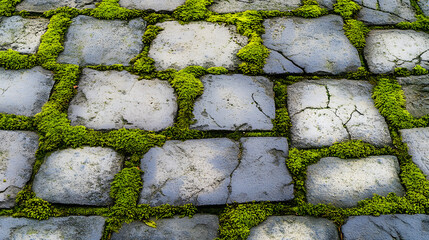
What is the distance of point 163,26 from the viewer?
8.71ft

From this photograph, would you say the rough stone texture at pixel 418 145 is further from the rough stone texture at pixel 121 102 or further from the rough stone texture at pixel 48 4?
the rough stone texture at pixel 48 4

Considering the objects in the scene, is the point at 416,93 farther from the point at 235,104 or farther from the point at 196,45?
the point at 196,45

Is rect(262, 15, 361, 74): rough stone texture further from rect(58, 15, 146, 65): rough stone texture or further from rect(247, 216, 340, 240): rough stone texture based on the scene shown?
rect(247, 216, 340, 240): rough stone texture

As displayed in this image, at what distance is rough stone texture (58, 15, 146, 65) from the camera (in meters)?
2.44

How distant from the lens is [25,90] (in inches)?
87.9

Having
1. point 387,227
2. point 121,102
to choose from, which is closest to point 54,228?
point 121,102

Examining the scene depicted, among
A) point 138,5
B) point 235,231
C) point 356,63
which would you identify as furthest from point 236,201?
point 138,5

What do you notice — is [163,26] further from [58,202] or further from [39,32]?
[58,202]

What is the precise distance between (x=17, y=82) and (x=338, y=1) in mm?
2280

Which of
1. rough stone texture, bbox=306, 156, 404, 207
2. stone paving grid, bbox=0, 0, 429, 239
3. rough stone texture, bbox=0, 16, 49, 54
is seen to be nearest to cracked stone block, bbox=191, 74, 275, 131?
stone paving grid, bbox=0, 0, 429, 239

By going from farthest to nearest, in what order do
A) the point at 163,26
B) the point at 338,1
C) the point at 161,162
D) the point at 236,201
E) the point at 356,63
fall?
Result: the point at 338,1
the point at 163,26
the point at 356,63
the point at 161,162
the point at 236,201

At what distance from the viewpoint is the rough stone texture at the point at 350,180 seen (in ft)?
5.95

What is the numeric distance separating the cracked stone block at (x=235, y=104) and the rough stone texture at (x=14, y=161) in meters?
0.85

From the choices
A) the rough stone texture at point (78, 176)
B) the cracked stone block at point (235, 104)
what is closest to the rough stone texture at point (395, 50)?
the cracked stone block at point (235, 104)
